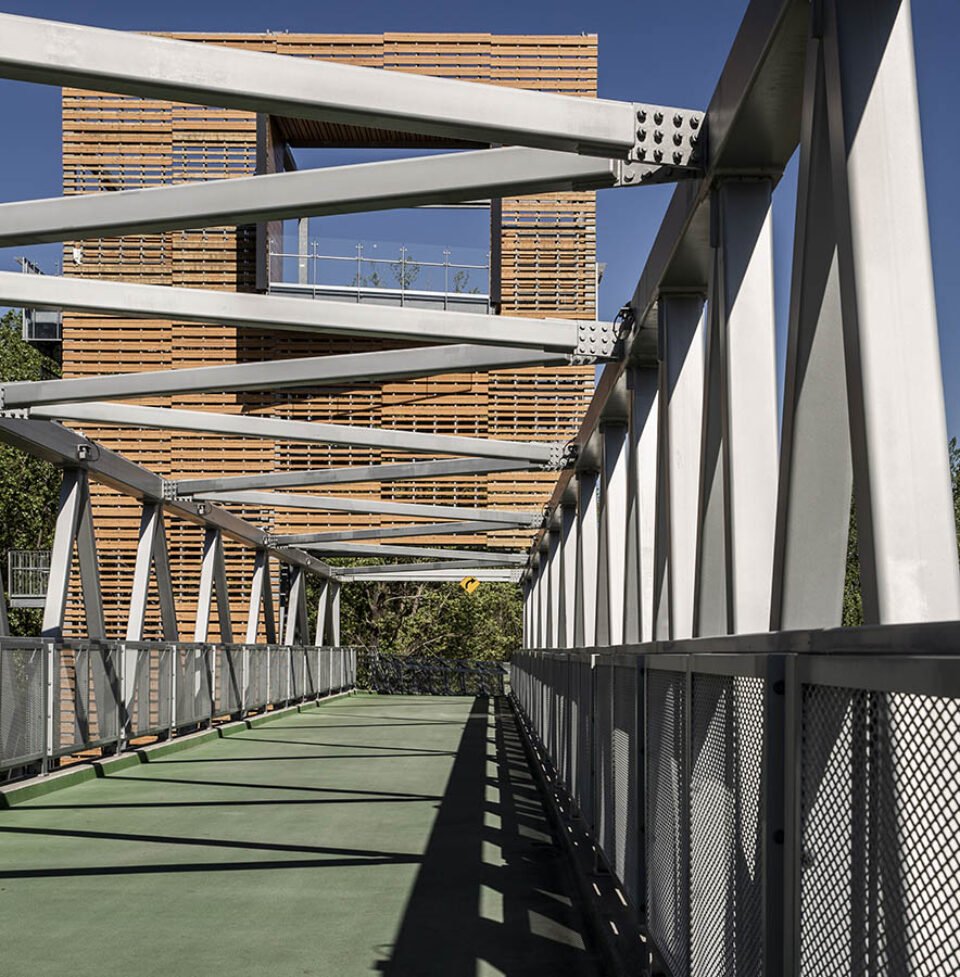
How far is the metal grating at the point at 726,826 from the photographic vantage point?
10.5 feet

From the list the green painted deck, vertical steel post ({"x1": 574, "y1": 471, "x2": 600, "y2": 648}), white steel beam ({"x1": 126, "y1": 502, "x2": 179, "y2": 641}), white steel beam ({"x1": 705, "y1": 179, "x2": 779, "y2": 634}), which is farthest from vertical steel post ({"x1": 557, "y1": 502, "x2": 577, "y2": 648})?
white steel beam ({"x1": 705, "y1": 179, "x2": 779, "y2": 634})

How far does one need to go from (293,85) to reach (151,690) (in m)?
11.9

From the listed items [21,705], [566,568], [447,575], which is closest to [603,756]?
[21,705]

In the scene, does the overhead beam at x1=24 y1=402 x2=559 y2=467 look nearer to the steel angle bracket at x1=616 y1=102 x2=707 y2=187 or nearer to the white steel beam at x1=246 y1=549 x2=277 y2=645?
the steel angle bracket at x1=616 y1=102 x2=707 y2=187

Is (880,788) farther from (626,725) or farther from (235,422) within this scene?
(235,422)

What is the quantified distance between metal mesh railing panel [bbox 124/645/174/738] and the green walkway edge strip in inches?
10.5

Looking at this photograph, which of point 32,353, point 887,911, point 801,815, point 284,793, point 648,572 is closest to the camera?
point 887,911

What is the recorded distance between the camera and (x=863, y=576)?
149 inches

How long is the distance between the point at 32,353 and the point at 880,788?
186 ft

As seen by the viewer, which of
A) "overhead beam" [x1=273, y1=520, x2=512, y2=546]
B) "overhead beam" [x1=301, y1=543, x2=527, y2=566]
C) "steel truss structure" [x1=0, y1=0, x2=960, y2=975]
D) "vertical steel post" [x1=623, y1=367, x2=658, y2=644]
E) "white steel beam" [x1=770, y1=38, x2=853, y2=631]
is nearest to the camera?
"steel truss structure" [x1=0, y1=0, x2=960, y2=975]

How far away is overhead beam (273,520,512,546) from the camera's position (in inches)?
1025

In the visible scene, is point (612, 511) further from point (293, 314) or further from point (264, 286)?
point (264, 286)

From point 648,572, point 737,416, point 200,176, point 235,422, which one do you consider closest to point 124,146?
point 200,176

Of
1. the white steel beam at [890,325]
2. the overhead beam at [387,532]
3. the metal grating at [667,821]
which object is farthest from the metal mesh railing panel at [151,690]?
the white steel beam at [890,325]
